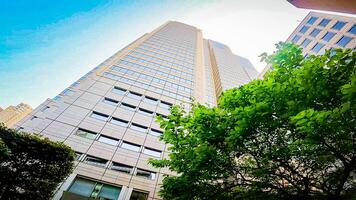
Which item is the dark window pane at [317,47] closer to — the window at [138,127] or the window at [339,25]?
the window at [339,25]

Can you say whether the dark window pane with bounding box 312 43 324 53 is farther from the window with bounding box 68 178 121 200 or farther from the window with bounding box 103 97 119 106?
the window with bounding box 68 178 121 200

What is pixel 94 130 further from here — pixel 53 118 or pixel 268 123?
pixel 268 123

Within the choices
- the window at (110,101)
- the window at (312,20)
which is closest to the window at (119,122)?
the window at (110,101)

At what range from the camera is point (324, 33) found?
3656 centimetres

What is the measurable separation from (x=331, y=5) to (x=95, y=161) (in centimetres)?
1754

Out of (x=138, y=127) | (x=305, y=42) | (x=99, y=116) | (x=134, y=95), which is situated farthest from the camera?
(x=305, y=42)

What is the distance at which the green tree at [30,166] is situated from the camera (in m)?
10.5

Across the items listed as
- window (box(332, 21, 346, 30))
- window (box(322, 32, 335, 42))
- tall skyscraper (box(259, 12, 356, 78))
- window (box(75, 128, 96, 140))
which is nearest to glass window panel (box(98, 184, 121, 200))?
window (box(75, 128, 96, 140))

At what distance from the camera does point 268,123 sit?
6.72 metres

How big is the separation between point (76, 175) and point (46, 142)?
16.1 ft

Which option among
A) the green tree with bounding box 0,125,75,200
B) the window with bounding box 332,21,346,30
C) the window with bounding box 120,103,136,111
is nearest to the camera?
the green tree with bounding box 0,125,75,200

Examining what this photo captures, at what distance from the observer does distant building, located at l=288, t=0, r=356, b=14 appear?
303 cm

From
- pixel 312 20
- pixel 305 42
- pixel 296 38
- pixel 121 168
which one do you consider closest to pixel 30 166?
pixel 121 168

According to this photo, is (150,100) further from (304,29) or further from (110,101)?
(304,29)
